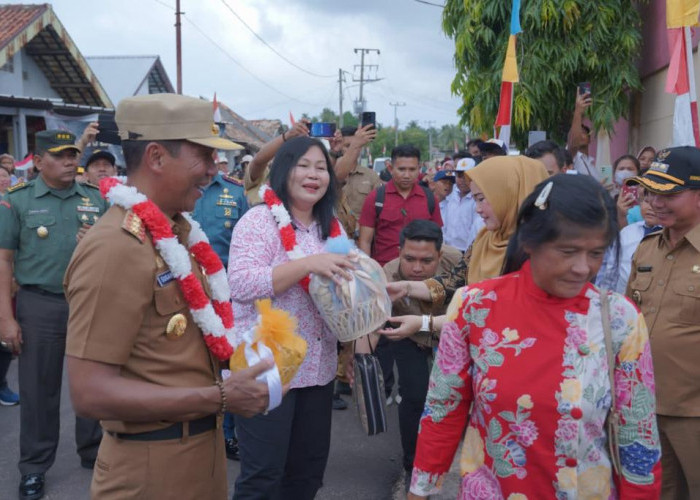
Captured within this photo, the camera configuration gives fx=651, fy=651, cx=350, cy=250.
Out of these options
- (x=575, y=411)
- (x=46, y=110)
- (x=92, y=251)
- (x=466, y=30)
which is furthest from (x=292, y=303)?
(x=46, y=110)

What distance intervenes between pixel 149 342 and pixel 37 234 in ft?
9.06

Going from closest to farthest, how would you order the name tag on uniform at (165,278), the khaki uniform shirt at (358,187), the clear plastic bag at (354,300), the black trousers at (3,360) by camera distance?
the name tag on uniform at (165,278) < the clear plastic bag at (354,300) < the black trousers at (3,360) < the khaki uniform shirt at (358,187)

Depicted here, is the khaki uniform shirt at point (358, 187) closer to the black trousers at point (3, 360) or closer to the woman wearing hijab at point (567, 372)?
the black trousers at point (3, 360)

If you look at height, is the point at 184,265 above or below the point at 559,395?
above

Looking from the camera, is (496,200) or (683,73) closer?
(496,200)

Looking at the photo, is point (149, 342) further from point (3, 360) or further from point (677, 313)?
point (3, 360)

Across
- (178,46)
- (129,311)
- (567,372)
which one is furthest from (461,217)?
(178,46)

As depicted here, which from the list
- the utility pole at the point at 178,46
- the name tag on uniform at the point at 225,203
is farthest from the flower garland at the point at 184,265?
the utility pole at the point at 178,46

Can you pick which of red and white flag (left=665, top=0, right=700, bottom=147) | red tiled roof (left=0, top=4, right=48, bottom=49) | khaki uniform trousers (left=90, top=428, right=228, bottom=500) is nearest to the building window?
red tiled roof (left=0, top=4, right=48, bottom=49)

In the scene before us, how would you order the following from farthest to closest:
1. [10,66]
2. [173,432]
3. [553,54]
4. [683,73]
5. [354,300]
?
[10,66] < [553,54] < [683,73] < [354,300] < [173,432]

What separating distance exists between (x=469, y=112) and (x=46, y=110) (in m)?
10.5

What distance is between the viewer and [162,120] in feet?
6.86

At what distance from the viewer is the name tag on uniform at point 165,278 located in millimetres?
2064

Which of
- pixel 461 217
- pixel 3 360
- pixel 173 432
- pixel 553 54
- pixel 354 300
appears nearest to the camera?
pixel 173 432
